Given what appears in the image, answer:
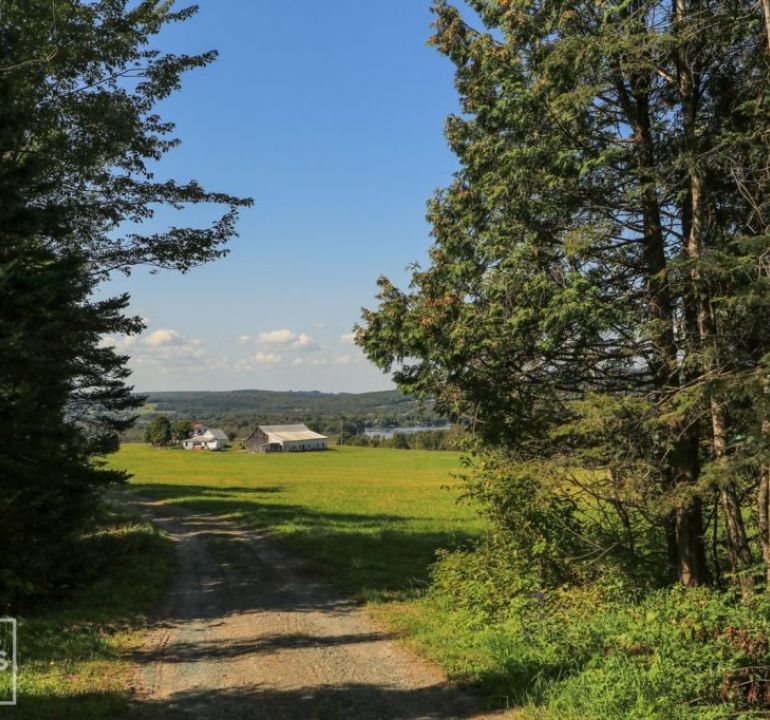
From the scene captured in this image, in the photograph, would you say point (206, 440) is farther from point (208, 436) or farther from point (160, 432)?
point (160, 432)

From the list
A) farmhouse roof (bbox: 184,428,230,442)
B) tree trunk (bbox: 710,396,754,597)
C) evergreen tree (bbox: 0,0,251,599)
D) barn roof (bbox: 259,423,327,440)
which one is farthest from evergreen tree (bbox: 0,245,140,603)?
farmhouse roof (bbox: 184,428,230,442)

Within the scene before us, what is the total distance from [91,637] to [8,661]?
49.3 inches

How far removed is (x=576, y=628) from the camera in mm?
7824

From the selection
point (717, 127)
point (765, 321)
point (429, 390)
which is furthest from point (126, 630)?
point (717, 127)

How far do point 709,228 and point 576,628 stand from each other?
241 inches

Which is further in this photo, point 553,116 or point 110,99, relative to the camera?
point 110,99

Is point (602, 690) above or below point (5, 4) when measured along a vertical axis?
below

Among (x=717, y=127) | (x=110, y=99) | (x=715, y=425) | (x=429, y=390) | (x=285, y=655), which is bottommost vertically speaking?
(x=285, y=655)

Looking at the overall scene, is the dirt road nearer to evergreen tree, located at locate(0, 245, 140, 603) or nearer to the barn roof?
evergreen tree, located at locate(0, 245, 140, 603)

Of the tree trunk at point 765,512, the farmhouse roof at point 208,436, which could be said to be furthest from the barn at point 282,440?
the tree trunk at point 765,512

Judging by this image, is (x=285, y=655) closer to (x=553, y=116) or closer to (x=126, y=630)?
(x=126, y=630)

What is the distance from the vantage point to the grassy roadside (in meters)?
6.44

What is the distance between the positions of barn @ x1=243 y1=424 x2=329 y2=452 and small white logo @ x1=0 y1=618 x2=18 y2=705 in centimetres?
12157

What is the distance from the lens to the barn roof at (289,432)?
135 m
